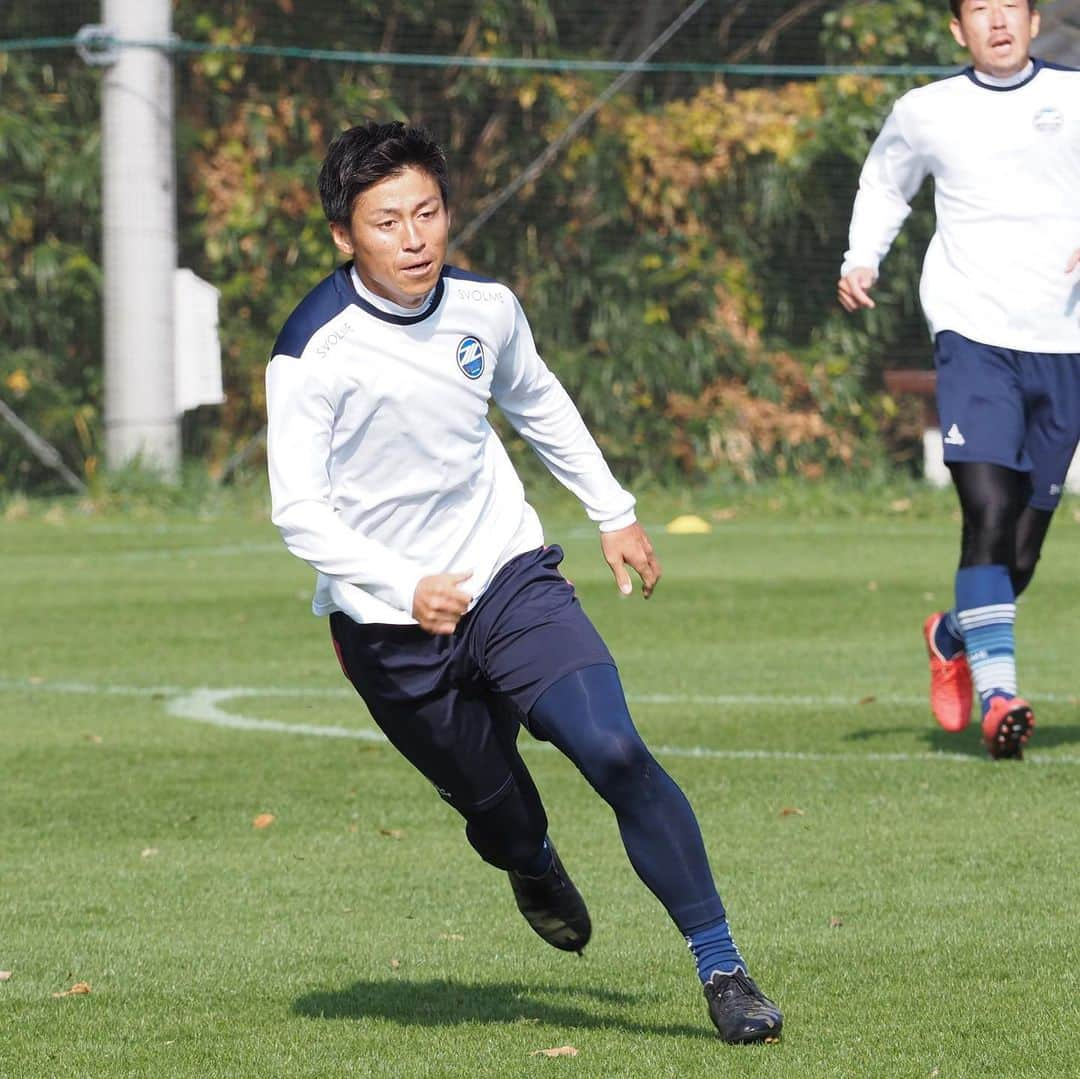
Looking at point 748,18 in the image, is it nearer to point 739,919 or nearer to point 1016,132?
point 1016,132

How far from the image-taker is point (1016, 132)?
24.2ft

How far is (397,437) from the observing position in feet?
15.0

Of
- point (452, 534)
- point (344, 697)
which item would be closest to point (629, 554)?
point (452, 534)

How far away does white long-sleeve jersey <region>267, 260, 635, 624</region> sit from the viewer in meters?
4.39

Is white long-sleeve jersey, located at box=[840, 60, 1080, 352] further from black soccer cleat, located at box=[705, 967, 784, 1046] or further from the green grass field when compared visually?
black soccer cleat, located at box=[705, 967, 784, 1046]

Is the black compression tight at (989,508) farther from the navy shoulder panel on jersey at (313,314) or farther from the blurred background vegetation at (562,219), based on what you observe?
the blurred background vegetation at (562,219)

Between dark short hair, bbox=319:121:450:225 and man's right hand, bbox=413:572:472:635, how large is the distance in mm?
828

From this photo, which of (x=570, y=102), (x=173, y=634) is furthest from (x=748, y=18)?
(x=173, y=634)

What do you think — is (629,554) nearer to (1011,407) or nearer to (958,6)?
(1011,407)

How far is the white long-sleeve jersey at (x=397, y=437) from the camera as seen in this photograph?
4.39 m

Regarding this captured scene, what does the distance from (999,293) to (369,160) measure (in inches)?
132

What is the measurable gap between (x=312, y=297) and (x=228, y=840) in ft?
7.84

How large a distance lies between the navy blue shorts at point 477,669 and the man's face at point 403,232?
0.58 m

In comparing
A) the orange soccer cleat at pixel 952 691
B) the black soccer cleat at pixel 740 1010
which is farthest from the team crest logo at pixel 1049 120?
the black soccer cleat at pixel 740 1010
